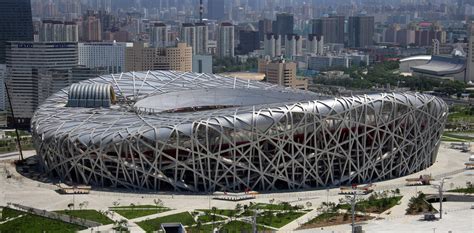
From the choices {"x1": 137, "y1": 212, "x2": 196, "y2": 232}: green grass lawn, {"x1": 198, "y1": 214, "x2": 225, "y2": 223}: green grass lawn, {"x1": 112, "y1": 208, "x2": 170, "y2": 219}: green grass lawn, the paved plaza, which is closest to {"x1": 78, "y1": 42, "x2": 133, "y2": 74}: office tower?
the paved plaza

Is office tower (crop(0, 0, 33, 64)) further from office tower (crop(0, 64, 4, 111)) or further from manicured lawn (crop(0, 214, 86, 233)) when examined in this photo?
manicured lawn (crop(0, 214, 86, 233))

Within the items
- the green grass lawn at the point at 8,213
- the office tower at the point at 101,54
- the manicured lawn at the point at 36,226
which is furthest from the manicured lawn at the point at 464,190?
the office tower at the point at 101,54

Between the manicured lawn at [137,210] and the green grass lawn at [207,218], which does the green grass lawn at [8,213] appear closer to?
the manicured lawn at [137,210]

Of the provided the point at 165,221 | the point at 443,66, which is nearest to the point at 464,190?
the point at 165,221

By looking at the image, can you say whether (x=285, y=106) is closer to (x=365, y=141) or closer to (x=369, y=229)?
(x=365, y=141)

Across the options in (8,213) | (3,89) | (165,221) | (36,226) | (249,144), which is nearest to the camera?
(36,226)

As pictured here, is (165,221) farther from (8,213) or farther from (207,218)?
(8,213)

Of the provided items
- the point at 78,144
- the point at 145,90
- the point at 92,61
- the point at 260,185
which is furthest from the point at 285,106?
the point at 92,61
